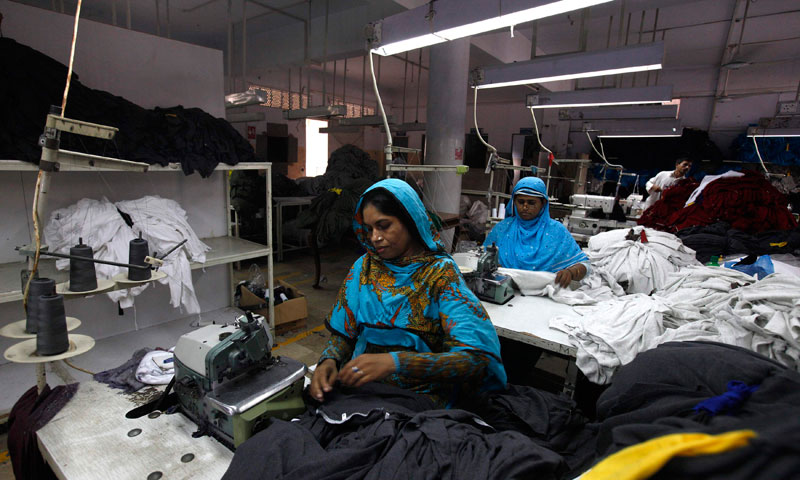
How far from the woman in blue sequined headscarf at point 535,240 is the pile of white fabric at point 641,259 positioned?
27 cm

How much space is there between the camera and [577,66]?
3002 mm

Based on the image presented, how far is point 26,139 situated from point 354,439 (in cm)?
280

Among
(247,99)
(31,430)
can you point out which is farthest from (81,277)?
(247,99)

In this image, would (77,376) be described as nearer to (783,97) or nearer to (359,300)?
(359,300)

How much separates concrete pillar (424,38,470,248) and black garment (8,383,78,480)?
481cm

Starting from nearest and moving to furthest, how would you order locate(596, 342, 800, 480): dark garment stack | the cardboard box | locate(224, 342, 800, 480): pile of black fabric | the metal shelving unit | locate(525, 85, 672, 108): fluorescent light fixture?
locate(596, 342, 800, 480): dark garment stack < locate(224, 342, 800, 480): pile of black fabric < the metal shelving unit < locate(525, 85, 672, 108): fluorescent light fixture < the cardboard box

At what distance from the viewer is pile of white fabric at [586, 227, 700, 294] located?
2.93 metres

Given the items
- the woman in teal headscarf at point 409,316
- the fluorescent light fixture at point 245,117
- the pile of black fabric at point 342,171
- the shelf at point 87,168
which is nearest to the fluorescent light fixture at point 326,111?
the fluorescent light fixture at point 245,117

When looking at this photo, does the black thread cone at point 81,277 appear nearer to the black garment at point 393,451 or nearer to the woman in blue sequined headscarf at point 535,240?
the black garment at point 393,451

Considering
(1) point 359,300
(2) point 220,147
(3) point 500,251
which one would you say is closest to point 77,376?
(2) point 220,147

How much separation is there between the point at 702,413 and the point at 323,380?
1.07 m

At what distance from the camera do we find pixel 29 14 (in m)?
2.79

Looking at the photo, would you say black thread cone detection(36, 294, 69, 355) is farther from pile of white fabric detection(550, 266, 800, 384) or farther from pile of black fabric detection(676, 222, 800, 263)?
pile of black fabric detection(676, 222, 800, 263)

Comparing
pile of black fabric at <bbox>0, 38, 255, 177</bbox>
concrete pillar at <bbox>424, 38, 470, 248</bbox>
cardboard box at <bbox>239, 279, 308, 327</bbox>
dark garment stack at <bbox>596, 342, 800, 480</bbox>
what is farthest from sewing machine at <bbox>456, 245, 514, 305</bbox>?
concrete pillar at <bbox>424, 38, 470, 248</bbox>
